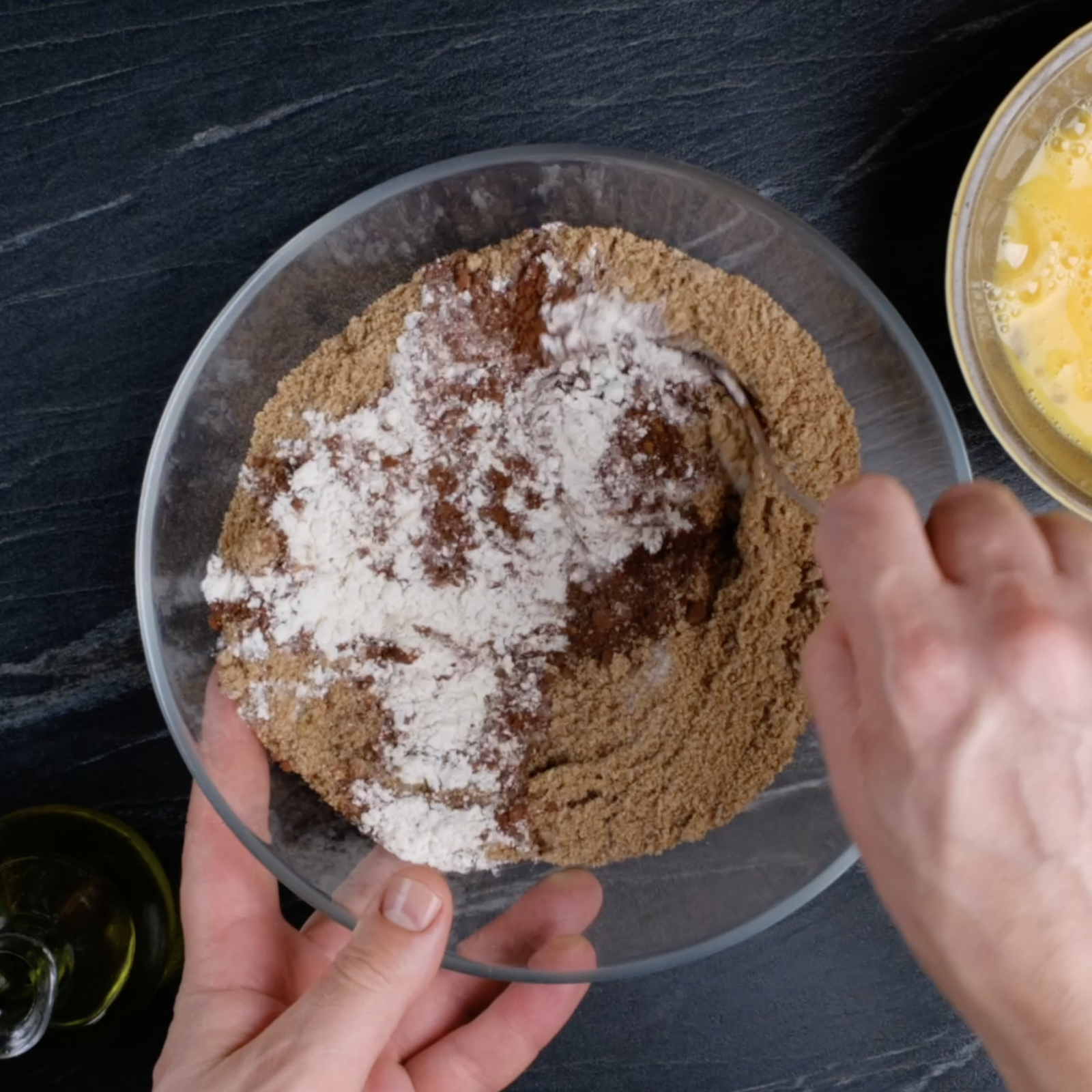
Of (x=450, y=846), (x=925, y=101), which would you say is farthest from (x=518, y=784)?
(x=925, y=101)

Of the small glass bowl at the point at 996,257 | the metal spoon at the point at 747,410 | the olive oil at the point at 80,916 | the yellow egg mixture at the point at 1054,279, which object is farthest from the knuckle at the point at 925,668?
the olive oil at the point at 80,916

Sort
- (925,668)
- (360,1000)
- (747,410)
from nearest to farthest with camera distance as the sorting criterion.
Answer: (925,668)
(360,1000)
(747,410)

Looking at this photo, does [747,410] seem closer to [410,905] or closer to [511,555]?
[511,555]

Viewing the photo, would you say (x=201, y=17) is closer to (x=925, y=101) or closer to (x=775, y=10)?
(x=775, y=10)

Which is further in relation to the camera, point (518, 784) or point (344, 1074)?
point (518, 784)

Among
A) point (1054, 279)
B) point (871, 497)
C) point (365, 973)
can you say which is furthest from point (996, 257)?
point (365, 973)

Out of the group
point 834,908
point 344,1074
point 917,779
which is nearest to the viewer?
point 917,779

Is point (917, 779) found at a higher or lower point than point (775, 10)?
lower
